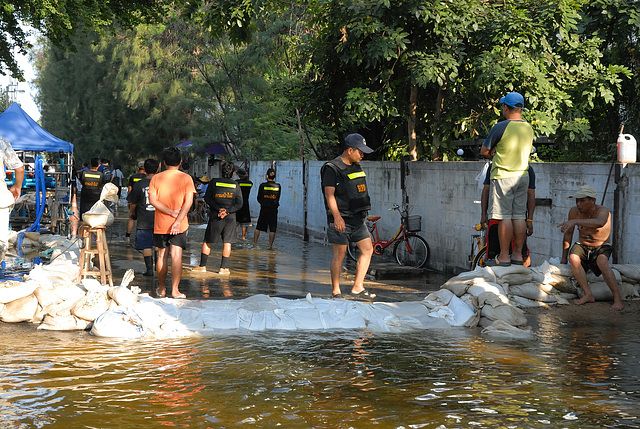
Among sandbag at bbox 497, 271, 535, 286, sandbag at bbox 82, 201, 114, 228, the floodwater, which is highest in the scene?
sandbag at bbox 82, 201, 114, 228

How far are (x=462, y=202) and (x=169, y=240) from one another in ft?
17.1

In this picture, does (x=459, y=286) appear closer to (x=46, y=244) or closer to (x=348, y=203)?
(x=348, y=203)

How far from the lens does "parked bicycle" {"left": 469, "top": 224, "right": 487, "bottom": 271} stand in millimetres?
11274

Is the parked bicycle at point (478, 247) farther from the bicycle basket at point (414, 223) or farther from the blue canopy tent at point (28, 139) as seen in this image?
the blue canopy tent at point (28, 139)

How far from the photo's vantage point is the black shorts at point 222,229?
41.1 feet

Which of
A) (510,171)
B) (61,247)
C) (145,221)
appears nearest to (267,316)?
(510,171)

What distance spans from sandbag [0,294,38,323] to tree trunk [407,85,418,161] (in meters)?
8.48

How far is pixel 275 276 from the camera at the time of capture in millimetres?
12234

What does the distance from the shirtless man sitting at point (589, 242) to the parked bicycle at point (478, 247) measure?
6.46 feet

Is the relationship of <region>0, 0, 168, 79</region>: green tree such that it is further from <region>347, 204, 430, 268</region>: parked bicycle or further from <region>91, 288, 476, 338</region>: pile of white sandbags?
<region>91, 288, 476, 338</region>: pile of white sandbags

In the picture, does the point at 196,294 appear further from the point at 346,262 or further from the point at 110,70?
the point at 110,70

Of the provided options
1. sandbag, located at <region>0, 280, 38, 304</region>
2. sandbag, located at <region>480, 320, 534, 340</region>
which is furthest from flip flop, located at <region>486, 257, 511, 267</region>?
sandbag, located at <region>0, 280, 38, 304</region>

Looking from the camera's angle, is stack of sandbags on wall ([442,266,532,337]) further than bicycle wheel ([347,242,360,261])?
No

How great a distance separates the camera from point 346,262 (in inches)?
576
